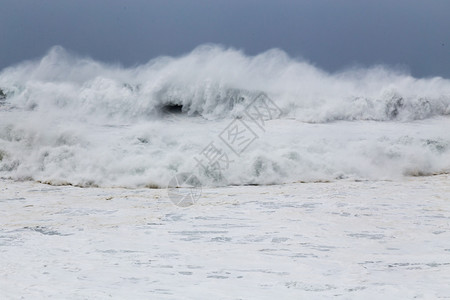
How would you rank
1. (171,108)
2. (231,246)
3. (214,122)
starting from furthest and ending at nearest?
(171,108), (214,122), (231,246)

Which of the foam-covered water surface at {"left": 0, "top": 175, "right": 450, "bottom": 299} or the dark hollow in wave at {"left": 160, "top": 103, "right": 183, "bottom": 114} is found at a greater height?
the dark hollow in wave at {"left": 160, "top": 103, "right": 183, "bottom": 114}

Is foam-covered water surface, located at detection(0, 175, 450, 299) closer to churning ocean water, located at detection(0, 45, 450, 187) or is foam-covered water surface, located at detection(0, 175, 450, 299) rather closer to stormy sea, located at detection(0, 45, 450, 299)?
stormy sea, located at detection(0, 45, 450, 299)

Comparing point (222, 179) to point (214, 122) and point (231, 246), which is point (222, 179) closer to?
point (214, 122)

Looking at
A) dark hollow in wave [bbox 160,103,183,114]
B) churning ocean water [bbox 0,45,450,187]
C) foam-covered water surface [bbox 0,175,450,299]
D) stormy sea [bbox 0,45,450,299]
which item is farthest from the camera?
dark hollow in wave [bbox 160,103,183,114]

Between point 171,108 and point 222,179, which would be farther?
point 171,108

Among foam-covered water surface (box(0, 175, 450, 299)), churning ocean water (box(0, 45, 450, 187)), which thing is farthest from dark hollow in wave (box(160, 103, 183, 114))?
foam-covered water surface (box(0, 175, 450, 299))

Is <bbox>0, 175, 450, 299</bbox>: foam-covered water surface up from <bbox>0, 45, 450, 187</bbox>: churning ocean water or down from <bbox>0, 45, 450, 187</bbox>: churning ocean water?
down

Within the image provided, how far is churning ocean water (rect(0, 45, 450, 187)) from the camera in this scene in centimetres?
893

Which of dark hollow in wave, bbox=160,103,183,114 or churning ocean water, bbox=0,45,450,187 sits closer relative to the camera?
churning ocean water, bbox=0,45,450,187

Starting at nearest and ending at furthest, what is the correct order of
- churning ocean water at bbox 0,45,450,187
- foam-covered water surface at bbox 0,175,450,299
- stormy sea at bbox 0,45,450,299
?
1. foam-covered water surface at bbox 0,175,450,299
2. stormy sea at bbox 0,45,450,299
3. churning ocean water at bbox 0,45,450,187

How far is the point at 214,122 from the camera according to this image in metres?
11.4

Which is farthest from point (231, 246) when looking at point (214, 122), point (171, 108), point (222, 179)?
point (171, 108)

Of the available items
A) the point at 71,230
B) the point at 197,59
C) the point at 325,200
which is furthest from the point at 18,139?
the point at 325,200

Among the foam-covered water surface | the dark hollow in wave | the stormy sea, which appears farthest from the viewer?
the dark hollow in wave
